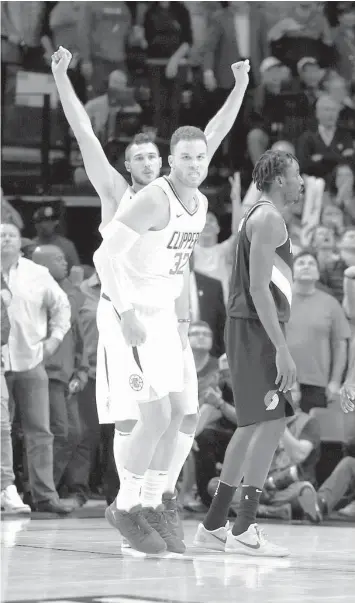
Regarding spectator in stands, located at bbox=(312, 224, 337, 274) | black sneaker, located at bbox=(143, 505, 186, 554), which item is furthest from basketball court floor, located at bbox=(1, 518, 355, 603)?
spectator in stands, located at bbox=(312, 224, 337, 274)

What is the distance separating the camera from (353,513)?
8.74 metres

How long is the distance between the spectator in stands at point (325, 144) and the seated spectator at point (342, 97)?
139mm

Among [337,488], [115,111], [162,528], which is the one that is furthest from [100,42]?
[162,528]

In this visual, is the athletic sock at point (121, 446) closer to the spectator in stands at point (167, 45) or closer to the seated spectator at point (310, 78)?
the spectator in stands at point (167, 45)

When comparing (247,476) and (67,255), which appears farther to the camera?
(67,255)

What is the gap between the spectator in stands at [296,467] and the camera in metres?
8.48

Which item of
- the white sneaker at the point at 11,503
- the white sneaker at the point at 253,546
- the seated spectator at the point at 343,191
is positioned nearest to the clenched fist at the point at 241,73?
the white sneaker at the point at 253,546

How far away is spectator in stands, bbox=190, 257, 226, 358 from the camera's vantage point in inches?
398

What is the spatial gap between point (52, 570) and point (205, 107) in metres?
7.84

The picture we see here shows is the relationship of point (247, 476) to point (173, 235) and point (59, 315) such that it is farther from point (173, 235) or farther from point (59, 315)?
point (59, 315)

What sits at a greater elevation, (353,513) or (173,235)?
(173,235)

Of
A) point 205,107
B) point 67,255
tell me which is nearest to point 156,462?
point 67,255

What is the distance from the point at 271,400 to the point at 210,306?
425 centimetres

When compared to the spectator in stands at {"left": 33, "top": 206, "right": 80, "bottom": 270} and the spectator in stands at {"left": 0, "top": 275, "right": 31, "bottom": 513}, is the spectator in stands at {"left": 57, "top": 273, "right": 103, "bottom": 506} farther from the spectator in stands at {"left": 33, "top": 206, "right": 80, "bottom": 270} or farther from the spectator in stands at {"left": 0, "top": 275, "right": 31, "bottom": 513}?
the spectator in stands at {"left": 0, "top": 275, "right": 31, "bottom": 513}
